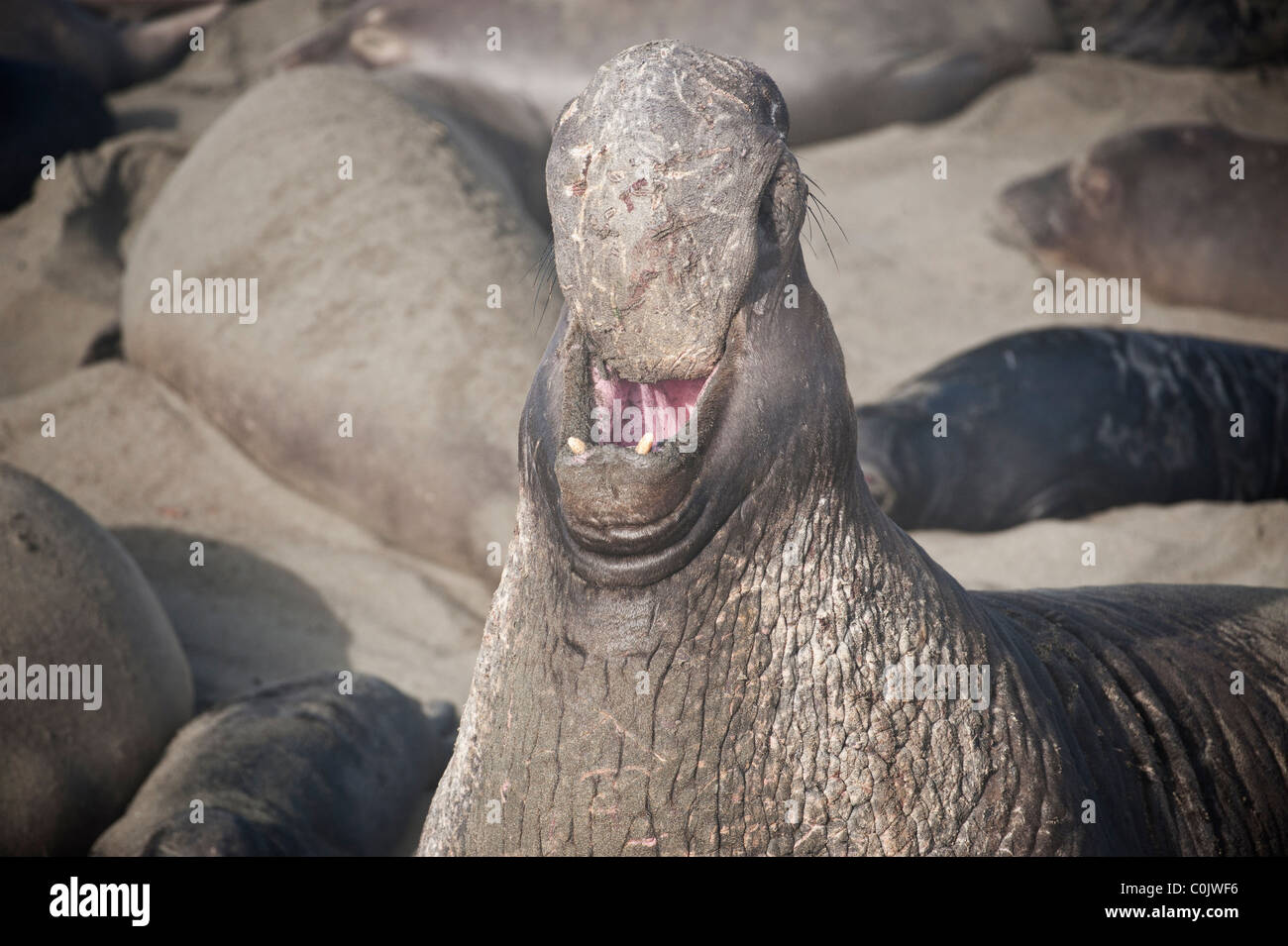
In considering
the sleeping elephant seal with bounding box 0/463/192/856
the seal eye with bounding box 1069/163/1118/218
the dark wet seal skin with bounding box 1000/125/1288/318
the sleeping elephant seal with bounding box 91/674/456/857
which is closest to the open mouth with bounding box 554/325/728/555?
the sleeping elephant seal with bounding box 91/674/456/857

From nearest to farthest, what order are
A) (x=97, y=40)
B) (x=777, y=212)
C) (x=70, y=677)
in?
(x=777, y=212), (x=70, y=677), (x=97, y=40)

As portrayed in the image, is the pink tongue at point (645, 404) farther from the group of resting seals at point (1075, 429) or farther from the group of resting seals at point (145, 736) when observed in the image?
the group of resting seals at point (1075, 429)

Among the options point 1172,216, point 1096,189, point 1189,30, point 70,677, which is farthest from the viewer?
point 1189,30

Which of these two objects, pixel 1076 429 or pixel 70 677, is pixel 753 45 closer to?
pixel 1076 429

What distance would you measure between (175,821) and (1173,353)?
184 inches

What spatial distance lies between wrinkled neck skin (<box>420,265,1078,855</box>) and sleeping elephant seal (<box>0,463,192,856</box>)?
201cm

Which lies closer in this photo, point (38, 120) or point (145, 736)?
point (145, 736)

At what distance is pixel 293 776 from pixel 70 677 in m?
0.68

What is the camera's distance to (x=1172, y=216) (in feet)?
23.2

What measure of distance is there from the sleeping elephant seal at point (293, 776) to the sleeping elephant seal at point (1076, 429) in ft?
7.11

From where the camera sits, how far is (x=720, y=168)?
175 centimetres

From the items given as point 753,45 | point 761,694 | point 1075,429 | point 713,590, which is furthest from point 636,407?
point 753,45
